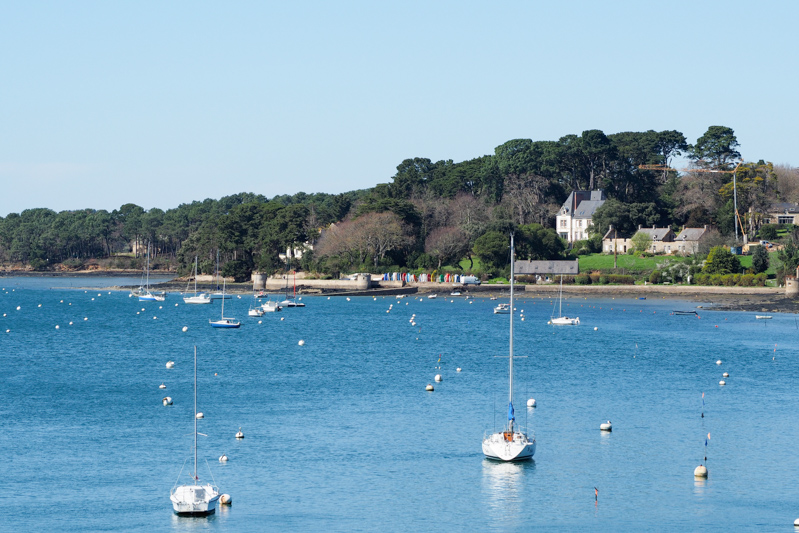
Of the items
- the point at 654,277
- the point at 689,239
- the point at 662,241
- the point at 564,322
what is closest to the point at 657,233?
the point at 662,241

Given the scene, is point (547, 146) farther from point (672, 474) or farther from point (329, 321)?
point (672, 474)

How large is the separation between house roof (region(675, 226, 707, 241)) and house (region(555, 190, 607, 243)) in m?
19.4

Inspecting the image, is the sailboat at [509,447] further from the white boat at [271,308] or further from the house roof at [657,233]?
the house roof at [657,233]

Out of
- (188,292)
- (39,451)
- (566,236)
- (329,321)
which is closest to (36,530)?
(39,451)

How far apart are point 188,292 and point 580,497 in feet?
417

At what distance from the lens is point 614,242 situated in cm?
16850

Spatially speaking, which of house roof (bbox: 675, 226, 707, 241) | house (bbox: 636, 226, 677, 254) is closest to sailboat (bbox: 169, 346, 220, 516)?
house (bbox: 636, 226, 677, 254)

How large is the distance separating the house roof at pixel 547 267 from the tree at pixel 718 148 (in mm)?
42285

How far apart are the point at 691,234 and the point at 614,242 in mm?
12586

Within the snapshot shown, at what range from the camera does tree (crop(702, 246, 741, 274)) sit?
143 meters

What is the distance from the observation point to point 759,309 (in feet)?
380

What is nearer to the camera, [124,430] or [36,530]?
[36,530]

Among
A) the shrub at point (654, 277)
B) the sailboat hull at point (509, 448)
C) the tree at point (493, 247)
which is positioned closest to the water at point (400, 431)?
the sailboat hull at point (509, 448)

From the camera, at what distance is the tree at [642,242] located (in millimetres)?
163375
